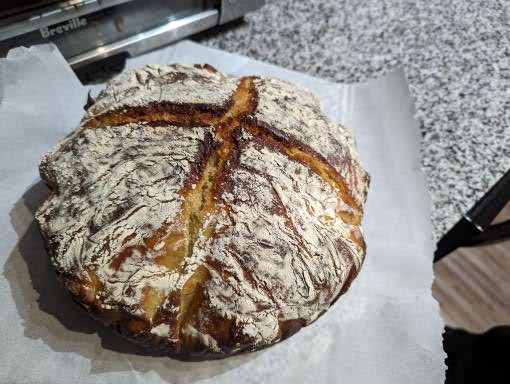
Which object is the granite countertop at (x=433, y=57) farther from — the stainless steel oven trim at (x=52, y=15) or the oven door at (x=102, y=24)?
the stainless steel oven trim at (x=52, y=15)

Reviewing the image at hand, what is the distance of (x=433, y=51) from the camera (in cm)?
152

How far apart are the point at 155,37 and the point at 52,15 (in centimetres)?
31

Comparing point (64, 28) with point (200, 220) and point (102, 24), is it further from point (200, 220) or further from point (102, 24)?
point (200, 220)

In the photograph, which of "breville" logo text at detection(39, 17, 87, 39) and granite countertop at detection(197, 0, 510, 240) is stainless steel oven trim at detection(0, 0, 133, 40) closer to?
"breville" logo text at detection(39, 17, 87, 39)

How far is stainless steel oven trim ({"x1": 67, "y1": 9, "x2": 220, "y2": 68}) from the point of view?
1.21 meters

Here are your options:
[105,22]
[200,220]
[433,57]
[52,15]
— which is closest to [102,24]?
[105,22]

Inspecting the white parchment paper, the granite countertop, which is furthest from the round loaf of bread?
the granite countertop

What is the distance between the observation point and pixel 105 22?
3.91 feet

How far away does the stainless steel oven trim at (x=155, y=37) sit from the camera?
121 cm

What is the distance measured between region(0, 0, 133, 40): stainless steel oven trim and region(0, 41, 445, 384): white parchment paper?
0.05 m

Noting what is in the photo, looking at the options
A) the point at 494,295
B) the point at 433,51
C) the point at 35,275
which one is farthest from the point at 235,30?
the point at 494,295

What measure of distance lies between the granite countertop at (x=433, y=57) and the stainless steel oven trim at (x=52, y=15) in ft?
1.45

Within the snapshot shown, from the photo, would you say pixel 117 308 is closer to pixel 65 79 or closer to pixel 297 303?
pixel 297 303

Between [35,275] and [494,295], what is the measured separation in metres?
1.06
